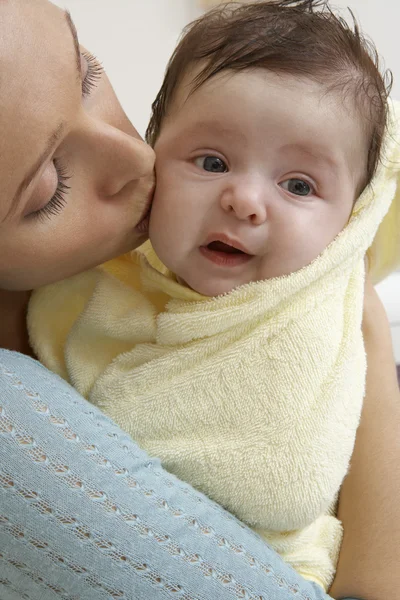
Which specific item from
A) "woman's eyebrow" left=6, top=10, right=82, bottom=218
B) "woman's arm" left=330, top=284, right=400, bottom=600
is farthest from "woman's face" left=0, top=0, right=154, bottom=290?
"woman's arm" left=330, top=284, right=400, bottom=600

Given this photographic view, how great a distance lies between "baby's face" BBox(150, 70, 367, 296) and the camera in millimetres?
819

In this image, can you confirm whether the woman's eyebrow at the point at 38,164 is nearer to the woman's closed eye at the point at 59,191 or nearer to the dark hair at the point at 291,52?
the woman's closed eye at the point at 59,191

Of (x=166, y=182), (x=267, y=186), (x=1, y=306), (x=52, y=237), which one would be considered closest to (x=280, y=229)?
(x=267, y=186)

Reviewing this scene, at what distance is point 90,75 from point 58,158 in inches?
5.1

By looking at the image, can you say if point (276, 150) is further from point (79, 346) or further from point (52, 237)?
point (79, 346)

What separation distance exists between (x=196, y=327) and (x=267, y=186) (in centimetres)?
21

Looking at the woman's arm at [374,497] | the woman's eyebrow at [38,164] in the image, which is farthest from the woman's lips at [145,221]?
the woman's arm at [374,497]

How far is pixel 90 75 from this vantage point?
79 cm

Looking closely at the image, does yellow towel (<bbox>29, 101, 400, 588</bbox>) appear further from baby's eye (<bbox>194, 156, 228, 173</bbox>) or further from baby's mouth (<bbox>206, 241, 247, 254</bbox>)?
baby's eye (<bbox>194, 156, 228, 173</bbox>)

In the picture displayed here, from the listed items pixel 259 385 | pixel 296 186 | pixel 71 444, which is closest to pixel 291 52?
pixel 296 186

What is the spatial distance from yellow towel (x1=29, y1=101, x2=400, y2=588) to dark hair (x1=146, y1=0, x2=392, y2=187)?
9 centimetres

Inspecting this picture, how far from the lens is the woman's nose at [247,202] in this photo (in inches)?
31.5

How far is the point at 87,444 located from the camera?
0.71 m

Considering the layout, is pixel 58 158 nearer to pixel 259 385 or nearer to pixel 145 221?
pixel 145 221
